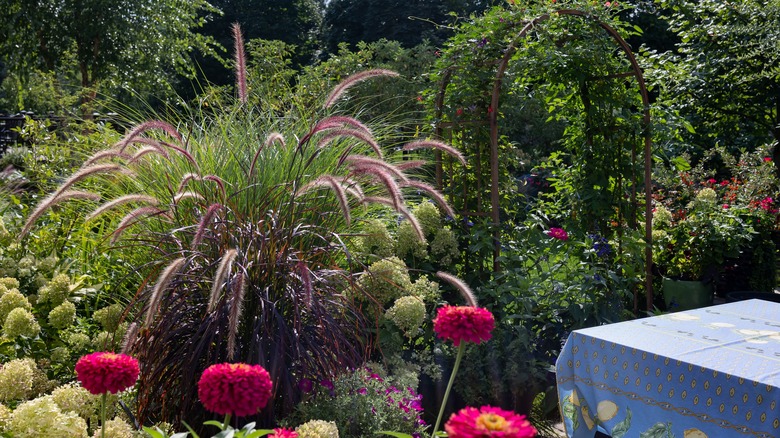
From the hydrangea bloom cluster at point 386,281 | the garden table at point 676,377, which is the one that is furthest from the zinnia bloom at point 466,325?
the hydrangea bloom cluster at point 386,281

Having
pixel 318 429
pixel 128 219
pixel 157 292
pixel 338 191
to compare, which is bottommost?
pixel 318 429

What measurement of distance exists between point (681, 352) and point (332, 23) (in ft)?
69.3

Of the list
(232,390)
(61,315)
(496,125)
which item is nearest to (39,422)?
(232,390)

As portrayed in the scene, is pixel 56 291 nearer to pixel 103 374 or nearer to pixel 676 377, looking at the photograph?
pixel 103 374

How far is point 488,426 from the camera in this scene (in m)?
0.86

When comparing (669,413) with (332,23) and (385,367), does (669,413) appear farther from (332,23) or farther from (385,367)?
(332,23)

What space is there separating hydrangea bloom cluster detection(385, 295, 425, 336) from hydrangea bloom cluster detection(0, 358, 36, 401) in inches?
51.5

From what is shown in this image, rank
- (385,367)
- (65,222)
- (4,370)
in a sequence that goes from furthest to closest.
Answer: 1. (65,222)
2. (385,367)
3. (4,370)

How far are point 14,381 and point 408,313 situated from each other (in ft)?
4.55

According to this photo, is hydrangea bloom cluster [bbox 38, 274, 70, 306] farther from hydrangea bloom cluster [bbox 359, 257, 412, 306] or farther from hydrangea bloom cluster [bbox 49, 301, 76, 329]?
hydrangea bloom cluster [bbox 359, 257, 412, 306]

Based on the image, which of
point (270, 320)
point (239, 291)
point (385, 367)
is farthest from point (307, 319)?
point (239, 291)

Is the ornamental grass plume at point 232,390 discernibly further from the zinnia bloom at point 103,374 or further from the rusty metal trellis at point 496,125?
the rusty metal trellis at point 496,125

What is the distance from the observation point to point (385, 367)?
9.05 feet

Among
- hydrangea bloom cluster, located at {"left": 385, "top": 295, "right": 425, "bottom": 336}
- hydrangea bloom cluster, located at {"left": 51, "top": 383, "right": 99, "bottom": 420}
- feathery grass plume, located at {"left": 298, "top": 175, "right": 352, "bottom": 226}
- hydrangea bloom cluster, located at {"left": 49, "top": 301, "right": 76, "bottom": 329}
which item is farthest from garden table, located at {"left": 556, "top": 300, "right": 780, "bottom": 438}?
hydrangea bloom cluster, located at {"left": 49, "top": 301, "right": 76, "bottom": 329}
